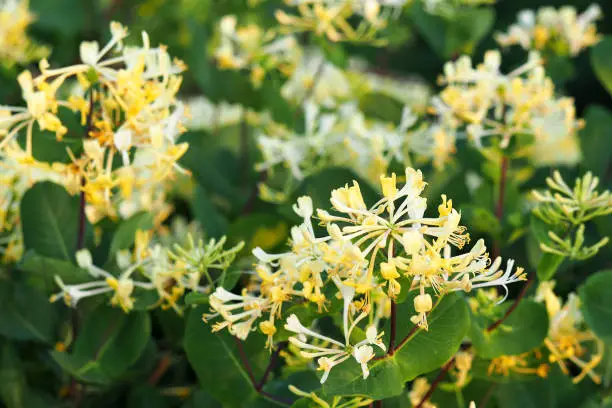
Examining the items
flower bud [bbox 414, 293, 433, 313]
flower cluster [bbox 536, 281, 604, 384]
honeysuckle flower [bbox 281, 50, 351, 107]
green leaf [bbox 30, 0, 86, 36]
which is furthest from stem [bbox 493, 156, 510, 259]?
green leaf [bbox 30, 0, 86, 36]

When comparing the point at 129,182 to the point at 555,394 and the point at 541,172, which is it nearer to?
the point at 555,394

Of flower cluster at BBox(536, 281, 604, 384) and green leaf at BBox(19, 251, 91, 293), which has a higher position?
green leaf at BBox(19, 251, 91, 293)

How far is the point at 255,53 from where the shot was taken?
0.87m

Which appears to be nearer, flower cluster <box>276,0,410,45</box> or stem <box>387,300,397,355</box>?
stem <box>387,300,397,355</box>

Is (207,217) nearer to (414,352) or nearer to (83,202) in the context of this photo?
(83,202)

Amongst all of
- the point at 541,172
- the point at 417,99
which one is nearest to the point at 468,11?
the point at 541,172

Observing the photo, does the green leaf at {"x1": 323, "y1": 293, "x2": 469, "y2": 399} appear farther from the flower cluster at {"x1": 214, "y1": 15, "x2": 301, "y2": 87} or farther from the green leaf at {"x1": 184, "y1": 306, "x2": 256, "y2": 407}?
the flower cluster at {"x1": 214, "y1": 15, "x2": 301, "y2": 87}

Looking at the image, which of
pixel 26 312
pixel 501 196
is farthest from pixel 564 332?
pixel 26 312

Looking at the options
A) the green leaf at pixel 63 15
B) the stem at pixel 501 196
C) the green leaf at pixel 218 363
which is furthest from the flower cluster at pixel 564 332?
the green leaf at pixel 63 15

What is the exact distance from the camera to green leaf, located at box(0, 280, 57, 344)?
662mm

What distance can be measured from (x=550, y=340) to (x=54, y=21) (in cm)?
89

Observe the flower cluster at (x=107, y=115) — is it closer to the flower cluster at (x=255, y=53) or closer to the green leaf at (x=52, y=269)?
the green leaf at (x=52, y=269)

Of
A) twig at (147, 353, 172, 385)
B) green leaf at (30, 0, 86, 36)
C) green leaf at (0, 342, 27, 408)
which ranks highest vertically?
green leaf at (30, 0, 86, 36)

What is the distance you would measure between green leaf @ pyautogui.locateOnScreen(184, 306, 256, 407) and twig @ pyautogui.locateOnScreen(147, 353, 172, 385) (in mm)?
181
